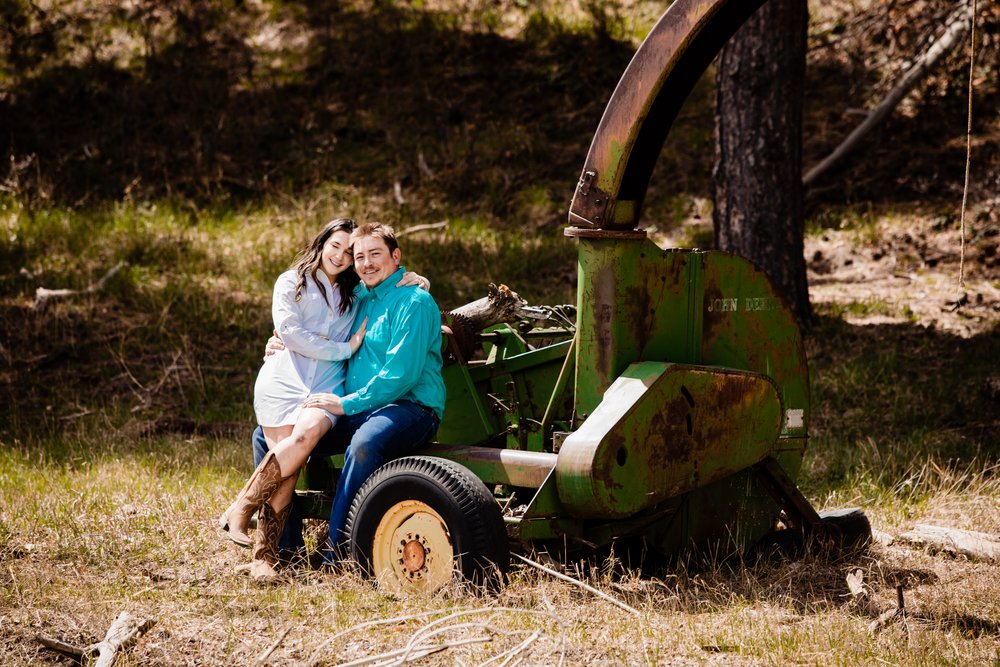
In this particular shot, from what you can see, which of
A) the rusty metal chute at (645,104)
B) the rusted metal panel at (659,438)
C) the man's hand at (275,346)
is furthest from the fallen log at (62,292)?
the rusted metal panel at (659,438)

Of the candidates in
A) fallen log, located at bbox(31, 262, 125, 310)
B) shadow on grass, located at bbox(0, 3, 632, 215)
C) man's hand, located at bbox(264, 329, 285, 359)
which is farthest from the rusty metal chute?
shadow on grass, located at bbox(0, 3, 632, 215)

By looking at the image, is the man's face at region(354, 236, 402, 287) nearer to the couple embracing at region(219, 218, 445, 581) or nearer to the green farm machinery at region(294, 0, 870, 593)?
the couple embracing at region(219, 218, 445, 581)

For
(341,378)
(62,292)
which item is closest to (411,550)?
(341,378)

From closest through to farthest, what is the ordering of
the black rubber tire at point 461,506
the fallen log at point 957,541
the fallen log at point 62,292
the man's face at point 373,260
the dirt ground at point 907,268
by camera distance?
the black rubber tire at point 461,506 < the man's face at point 373,260 < the fallen log at point 957,541 < the dirt ground at point 907,268 < the fallen log at point 62,292

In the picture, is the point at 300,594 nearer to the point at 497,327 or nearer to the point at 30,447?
the point at 497,327

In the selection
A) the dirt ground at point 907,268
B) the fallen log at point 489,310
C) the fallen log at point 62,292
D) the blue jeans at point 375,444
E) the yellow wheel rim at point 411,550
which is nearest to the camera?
the yellow wheel rim at point 411,550

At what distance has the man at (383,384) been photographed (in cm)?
481

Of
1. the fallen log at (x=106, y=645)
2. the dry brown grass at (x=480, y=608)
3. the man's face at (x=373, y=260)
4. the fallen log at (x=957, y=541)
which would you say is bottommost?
the fallen log at (x=957, y=541)

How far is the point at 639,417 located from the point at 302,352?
1.76 meters

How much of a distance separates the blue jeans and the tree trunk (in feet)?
14.4

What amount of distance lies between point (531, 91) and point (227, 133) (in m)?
3.56

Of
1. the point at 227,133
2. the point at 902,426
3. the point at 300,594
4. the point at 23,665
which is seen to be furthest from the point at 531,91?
the point at 23,665

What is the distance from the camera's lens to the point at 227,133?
41.8 feet

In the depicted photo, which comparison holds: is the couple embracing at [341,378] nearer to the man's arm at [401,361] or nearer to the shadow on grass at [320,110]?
the man's arm at [401,361]
